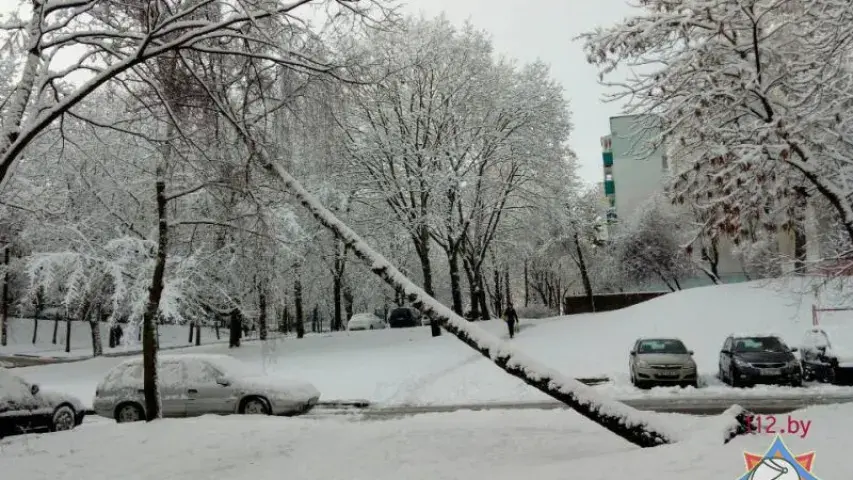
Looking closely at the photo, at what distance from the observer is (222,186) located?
28.6 feet

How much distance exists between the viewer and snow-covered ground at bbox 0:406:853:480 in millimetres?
5570

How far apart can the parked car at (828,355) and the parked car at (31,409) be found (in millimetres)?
19157

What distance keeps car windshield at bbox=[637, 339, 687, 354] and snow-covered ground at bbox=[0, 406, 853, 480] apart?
29.8 feet

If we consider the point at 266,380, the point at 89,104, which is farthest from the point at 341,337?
the point at 89,104

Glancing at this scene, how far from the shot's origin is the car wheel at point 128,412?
15297 millimetres

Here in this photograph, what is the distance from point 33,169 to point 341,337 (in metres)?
16.7

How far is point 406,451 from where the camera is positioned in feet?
24.8

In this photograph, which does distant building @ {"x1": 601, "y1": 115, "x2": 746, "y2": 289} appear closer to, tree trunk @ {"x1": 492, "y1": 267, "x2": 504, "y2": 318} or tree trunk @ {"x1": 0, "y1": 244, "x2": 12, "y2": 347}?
tree trunk @ {"x1": 492, "y1": 267, "x2": 504, "y2": 318}

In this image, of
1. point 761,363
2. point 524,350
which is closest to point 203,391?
point 524,350

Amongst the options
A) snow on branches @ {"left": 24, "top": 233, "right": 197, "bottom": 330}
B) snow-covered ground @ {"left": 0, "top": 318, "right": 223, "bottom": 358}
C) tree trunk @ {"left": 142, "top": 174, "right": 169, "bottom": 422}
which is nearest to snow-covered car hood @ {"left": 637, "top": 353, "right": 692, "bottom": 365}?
tree trunk @ {"left": 142, "top": 174, "right": 169, "bottom": 422}

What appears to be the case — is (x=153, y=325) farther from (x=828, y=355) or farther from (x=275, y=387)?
(x=828, y=355)

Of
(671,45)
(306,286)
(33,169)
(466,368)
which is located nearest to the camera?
(671,45)

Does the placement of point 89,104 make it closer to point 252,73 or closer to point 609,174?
point 252,73

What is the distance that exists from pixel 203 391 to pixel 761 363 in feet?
47.5
